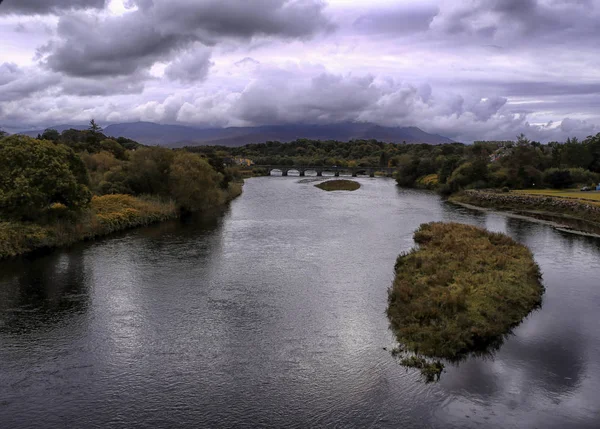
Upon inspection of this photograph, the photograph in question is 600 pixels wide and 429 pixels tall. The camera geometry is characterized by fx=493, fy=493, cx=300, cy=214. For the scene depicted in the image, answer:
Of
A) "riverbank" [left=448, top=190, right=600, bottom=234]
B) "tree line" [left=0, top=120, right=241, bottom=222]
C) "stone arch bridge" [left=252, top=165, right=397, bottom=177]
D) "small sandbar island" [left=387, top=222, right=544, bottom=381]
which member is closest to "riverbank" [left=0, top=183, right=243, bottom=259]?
"tree line" [left=0, top=120, right=241, bottom=222]

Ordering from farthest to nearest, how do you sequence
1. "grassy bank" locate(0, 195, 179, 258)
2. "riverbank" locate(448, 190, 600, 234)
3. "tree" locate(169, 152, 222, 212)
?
"tree" locate(169, 152, 222, 212)
"riverbank" locate(448, 190, 600, 234)
"grassy bank" locate(0, 195, 179, 258)

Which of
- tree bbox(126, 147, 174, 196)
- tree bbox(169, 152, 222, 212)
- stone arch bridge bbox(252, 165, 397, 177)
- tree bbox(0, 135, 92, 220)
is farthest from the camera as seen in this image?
stone arch bridge bbox(252, 165, 397, 177)

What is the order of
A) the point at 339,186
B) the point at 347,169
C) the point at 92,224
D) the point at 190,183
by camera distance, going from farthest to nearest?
the point at 347,169
the point at 339,186
the point at 190,183
the point at 92,224

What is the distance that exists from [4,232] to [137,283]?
15.3 m

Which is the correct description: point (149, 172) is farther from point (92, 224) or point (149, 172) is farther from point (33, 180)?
point (33, 180)

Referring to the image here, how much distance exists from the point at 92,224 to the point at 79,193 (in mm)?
3404

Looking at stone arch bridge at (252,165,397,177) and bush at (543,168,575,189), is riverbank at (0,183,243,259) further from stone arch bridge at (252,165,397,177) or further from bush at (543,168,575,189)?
stone arch bridge at (252,165,397,177)

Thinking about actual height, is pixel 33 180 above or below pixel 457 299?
above

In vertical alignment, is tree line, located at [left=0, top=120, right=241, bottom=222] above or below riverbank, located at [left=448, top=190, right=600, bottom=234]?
above

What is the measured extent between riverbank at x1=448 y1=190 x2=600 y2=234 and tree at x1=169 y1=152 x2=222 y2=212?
138 ft

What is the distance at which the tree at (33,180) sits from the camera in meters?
39.5

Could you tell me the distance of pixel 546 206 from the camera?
6669cm

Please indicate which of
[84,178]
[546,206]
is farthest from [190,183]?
[546,206]

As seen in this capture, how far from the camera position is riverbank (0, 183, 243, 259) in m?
38.4
